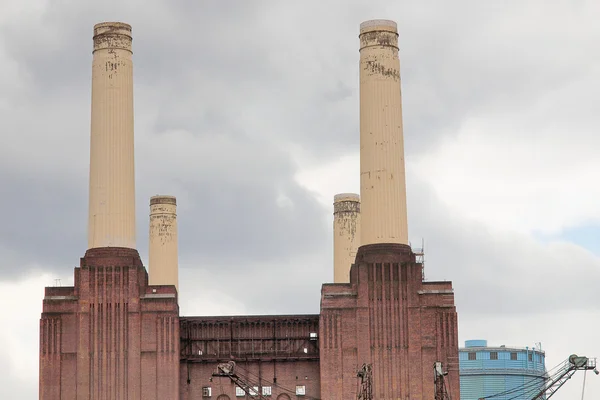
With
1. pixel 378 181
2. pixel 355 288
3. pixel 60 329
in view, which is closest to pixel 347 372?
pixel 355 288

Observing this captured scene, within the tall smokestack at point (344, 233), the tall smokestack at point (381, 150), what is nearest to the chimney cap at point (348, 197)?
the tall smokestack at point (344, 233)

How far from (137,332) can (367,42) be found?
27.4 m

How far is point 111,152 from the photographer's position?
110 meters

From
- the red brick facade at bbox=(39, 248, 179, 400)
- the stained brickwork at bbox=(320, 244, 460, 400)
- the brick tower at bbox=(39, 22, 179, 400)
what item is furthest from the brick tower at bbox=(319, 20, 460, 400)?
the brick tower at bbox=(39, 22, 179, 400)

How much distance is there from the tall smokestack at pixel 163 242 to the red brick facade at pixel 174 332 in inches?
1148

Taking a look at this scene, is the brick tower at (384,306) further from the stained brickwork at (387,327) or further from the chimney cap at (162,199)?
the chimney cap at (162,199)

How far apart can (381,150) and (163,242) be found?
121 ft

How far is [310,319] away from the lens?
113062 mm

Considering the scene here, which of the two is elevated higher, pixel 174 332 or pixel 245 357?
pixel 174 332

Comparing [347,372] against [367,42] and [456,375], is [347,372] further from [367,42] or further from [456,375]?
[367,42]

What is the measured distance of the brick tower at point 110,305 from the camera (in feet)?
352

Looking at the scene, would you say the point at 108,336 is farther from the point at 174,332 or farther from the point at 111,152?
the point at 111,152

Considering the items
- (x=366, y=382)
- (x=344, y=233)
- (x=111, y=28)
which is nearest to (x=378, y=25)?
(x=111, y=28)

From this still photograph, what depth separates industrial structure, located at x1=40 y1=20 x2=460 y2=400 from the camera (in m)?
108
